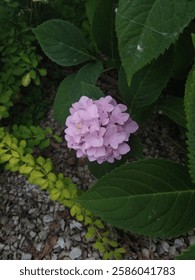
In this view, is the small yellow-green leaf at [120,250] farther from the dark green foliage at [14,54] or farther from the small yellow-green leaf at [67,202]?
the dark green foliage at [14,54]

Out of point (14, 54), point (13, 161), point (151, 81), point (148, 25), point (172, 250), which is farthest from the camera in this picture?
point (14, 54)

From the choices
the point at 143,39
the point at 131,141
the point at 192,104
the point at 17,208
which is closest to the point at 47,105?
the point at 17,208

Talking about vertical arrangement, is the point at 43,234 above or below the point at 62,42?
below

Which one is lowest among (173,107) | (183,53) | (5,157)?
(5,157)

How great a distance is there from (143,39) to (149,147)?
66 centimetres

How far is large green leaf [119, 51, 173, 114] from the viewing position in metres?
1.11

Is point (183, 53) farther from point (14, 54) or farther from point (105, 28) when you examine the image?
point (14, 54)

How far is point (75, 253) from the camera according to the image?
4.31ft

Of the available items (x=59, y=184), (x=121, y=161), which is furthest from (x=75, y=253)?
(x=121, y=161)

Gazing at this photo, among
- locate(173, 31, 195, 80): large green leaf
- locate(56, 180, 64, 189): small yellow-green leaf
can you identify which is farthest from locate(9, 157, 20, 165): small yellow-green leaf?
locate(173, 31, 195, 80): large green leaf

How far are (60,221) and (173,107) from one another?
1.75ft

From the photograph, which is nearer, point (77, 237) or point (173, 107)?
point (173, 107)

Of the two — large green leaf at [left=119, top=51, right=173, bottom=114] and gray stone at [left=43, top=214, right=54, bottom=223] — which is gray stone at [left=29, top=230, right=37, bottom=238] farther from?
large green leaf at [left=119, top=51, right=173, bottom=114]

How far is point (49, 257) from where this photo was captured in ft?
4.32
